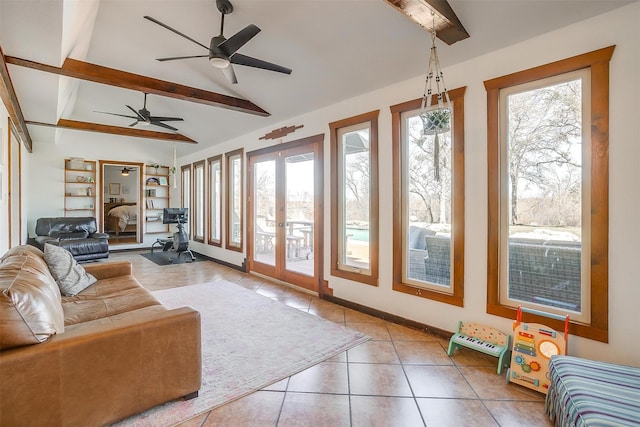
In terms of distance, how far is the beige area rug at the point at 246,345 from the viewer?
1957mm

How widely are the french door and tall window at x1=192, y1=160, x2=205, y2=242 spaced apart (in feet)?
7.76

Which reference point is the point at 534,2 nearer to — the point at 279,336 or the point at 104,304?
the point at 279,336

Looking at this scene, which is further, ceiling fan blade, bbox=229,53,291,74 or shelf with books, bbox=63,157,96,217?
shelf with books, bbox=63,157,96,217

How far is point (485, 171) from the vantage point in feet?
8.75

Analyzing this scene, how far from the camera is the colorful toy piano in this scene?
2379 millimetres

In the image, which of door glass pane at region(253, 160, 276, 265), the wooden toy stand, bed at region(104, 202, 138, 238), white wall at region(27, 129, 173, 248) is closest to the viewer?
the wooden toy stand

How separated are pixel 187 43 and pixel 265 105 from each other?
4.35ft

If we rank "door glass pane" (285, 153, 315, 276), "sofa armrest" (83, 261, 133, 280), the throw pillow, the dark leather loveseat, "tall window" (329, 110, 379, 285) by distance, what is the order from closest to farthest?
the throw pillow
"sofa armrest" (83, 261, 133, 280)
"tall window" (329, 110, 379, 285)
"door glass pane" (285, 153, 315, 276)
the dark leather loveseat

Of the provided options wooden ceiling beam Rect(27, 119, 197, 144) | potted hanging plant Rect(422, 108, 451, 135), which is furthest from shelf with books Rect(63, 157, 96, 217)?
potted hanging plant Rect(422, 108, 451, 135)

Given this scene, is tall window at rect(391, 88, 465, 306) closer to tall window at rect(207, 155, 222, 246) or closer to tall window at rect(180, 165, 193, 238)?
tall window at rect(207, 155, 222, 246)

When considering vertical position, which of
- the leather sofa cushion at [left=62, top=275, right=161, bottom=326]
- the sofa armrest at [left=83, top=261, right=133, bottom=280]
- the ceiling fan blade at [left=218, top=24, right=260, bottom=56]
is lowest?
the leather sofa cushion at [left=62, top=275, right=161, bottom=326]

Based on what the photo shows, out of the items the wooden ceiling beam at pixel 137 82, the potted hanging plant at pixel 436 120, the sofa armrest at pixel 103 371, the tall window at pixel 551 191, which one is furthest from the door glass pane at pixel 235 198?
the tall window at pixel 551 191

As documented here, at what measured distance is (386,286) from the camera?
3.46m

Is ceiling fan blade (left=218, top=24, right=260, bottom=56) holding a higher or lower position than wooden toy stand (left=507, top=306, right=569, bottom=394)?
higher
